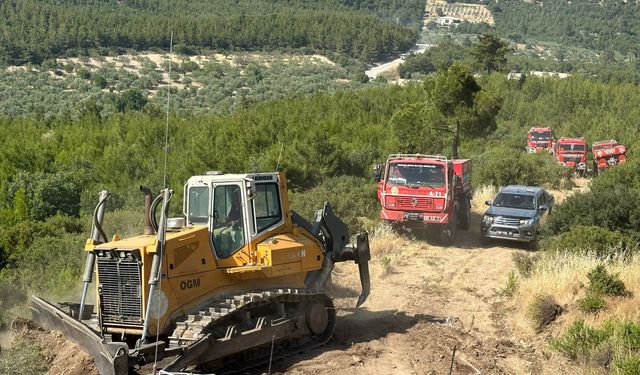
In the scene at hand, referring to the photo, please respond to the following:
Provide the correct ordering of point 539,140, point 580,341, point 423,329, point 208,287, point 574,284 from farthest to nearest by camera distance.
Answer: point 539,140, point 574,284, point 423,329, point 580,341, point 208,287

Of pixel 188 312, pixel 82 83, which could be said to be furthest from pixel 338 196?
pixel 82 83

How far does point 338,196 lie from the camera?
25328 mm

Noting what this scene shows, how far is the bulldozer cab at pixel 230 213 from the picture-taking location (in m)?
11.5

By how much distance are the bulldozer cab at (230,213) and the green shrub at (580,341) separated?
15.3ft

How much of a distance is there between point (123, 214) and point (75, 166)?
12.5 meters

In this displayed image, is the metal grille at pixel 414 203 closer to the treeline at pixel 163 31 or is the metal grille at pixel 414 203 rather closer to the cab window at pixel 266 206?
the cab window at pixel 266 206

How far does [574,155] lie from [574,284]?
96.9 feet

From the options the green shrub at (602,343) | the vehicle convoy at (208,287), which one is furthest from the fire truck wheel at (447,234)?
Answer: the green shrub at (602,343)

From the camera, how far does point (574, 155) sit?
4209cm

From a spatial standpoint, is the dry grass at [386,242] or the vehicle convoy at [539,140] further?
the vehicle convoy at [539,140]

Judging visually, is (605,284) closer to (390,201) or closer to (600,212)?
(600,212)

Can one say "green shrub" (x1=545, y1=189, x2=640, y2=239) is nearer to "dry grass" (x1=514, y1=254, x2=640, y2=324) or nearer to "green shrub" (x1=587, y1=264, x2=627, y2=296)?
"dry grass" (x1=514, y1=254, x2=640, y2=324)

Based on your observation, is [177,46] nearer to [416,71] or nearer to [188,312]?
[416,71]

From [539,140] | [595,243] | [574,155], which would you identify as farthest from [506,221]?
[539,140]
